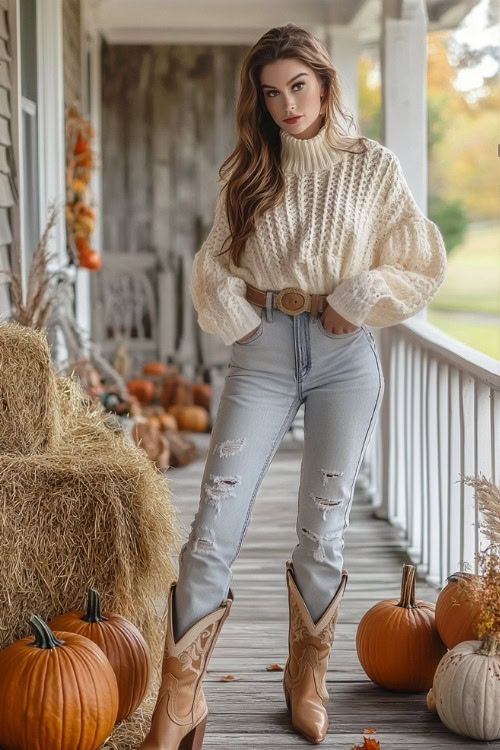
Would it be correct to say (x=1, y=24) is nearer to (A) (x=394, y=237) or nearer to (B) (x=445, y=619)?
(A) (x=394, y=237)

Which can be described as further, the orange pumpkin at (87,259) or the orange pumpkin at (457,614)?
the orange pumpkin at (87,259)

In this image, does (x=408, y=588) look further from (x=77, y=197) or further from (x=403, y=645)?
(x=77, y=197)

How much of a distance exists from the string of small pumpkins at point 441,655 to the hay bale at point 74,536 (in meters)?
0.62

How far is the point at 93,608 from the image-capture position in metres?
2.35

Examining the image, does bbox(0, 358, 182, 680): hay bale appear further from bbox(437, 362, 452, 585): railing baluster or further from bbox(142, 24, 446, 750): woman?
bbox(437, 362, 452, 585): railing baluster

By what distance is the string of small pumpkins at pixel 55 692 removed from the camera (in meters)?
2.15

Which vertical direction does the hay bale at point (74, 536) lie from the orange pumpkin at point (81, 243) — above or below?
below

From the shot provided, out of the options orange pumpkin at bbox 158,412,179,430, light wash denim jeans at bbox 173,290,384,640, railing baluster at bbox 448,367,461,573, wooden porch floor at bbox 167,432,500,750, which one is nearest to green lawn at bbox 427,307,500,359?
orange pumpkin at bbox 158,412,179,430

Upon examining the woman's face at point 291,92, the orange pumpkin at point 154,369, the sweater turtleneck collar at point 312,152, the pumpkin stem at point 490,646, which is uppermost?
the woman's face at point 291,92

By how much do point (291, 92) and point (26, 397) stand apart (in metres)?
1.00

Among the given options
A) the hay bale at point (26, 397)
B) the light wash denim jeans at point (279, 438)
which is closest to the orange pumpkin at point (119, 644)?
the light wash denim jeans at point (279, 438)

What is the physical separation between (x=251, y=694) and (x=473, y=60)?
1713 cm

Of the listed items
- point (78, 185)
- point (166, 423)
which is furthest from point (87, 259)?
point (166, 423)

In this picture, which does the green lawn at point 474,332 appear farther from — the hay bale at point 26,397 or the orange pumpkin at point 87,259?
the hay bale at point 26,397
